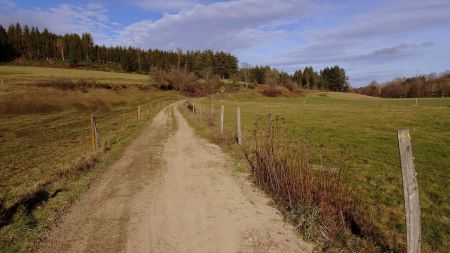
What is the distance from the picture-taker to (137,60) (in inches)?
6068

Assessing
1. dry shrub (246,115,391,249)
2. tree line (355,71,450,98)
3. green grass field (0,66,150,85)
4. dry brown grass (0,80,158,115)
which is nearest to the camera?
dry shrub (246,115,391,249)

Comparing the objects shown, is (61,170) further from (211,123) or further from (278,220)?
(211,123)

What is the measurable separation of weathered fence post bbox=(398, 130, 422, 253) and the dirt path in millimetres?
1691

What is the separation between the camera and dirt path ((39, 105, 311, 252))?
6.02 m

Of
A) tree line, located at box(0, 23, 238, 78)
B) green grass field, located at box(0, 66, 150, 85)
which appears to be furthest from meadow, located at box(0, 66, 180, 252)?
tree line, located at box(0, 23, 238, 78)

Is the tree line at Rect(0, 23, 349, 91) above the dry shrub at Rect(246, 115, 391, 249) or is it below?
above

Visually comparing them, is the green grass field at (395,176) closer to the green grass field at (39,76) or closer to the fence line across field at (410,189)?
the fence line across field at (410,189)

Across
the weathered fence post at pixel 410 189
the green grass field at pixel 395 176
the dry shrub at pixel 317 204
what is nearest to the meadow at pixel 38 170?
the dry shrub at pixel 317 204

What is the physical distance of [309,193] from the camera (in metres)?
7.43

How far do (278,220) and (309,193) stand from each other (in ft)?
3.11

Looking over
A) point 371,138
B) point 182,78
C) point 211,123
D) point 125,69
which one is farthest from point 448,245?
point 125,69

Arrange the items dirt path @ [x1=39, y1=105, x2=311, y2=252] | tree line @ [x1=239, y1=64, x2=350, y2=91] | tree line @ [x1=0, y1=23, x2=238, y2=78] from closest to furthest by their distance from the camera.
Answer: dirt path @ [x1=39, y1=105, x2=311, y2=252], tree line @ [x1=0, y1=23, x2=238, y2=78], tree line @ [x1=239, y1=64, x2=350, y2=91]

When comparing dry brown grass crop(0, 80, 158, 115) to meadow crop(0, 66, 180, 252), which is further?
dry brown grass crop(0, 80, 158, 115)

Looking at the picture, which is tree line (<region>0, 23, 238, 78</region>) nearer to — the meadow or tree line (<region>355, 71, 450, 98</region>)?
tree line (<region>355, 71, 450, 98</region>)
